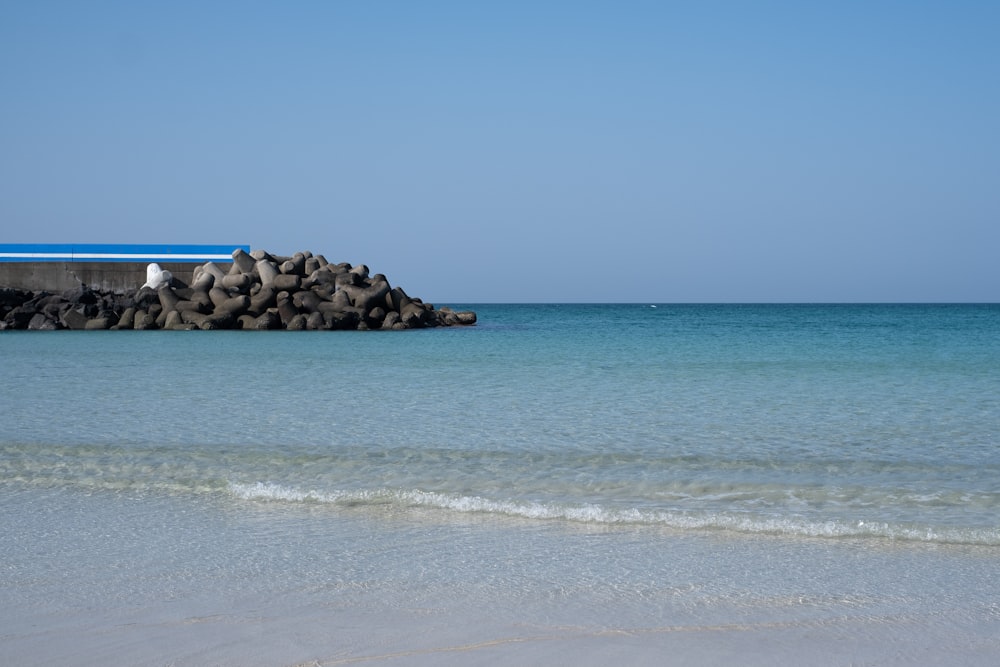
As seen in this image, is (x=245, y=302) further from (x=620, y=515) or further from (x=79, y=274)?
(x=620, y=515)

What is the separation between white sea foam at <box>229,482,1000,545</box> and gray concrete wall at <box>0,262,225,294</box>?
31556 mm

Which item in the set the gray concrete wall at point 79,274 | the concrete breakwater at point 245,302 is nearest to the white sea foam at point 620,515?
the concrete breakwater at point 245,302

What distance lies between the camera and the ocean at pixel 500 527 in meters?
3.64

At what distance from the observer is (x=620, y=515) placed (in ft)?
18.7

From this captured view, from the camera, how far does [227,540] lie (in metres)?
5.16

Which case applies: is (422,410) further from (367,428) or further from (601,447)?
(601,447)

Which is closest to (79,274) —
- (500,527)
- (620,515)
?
(500,527)

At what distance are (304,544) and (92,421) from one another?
587 cm

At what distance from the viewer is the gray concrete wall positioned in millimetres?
35875

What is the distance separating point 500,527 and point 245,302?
26649 mm

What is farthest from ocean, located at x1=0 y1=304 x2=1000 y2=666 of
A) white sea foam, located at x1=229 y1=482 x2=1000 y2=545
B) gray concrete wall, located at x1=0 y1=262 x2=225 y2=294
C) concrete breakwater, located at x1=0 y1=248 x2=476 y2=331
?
gray concrete wall, located at x1=0 y1=262 x2=225 y2=294

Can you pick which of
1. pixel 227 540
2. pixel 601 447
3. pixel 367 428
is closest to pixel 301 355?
pixel 367 428

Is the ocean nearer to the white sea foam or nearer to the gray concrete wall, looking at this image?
the white sea foam

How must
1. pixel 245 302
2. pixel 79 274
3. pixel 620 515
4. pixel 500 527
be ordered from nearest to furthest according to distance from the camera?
1. pixel 500 527
2. pixel 620 515
3. pixel 245 302
4. pixel 79 274
